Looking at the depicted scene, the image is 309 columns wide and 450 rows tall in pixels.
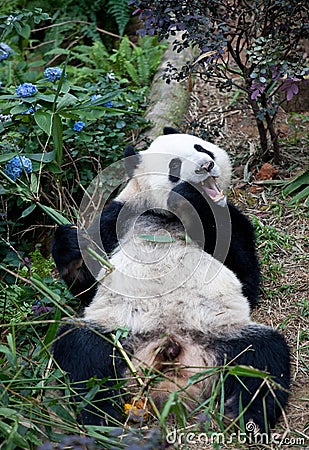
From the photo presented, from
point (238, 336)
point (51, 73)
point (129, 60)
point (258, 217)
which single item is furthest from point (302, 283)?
point (129, 60)

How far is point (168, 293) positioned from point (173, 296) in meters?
0.03

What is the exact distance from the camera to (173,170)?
4.04 meters

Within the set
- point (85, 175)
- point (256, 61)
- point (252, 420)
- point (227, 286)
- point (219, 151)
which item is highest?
point (256, 61)

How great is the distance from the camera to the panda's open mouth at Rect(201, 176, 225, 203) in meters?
4.00

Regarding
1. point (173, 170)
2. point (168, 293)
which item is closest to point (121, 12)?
point (173, 170)

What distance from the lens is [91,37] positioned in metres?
8.89

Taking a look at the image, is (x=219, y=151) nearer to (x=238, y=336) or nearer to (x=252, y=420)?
(x=238, y=336)

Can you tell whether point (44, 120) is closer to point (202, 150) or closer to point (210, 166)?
point (202, 150)

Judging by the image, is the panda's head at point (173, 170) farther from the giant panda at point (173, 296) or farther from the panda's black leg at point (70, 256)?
the panda's black leg at point (70, 256)

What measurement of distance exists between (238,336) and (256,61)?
2.38 m

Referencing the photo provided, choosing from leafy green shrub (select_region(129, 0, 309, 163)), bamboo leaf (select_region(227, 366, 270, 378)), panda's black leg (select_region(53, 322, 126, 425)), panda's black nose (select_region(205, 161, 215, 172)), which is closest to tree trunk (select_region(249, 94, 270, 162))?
leafy green shrub (select_region(129, 0, 309, 163))

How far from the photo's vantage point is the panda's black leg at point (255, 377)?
3.31 m

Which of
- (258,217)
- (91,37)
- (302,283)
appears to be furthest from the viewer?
(91,37)

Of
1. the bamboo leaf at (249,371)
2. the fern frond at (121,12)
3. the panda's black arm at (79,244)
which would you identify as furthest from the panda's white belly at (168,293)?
the fern frond at (121,12)
